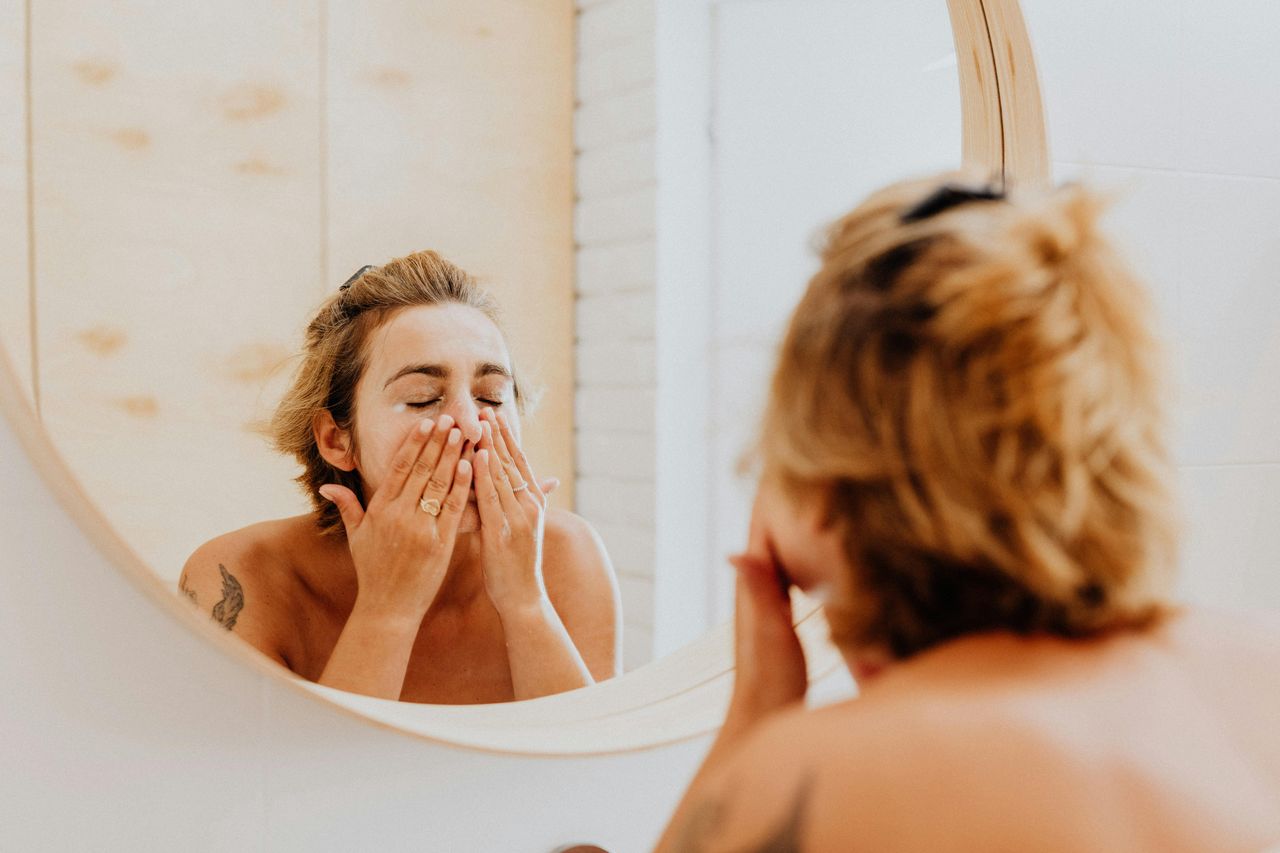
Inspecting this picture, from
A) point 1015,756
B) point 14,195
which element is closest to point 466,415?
point 14,195

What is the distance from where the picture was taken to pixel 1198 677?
405 mm

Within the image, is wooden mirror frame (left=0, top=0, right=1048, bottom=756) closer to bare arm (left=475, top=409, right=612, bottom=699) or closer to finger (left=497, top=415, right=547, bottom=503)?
bare arm (left=475, top=409, right=612, bottom=699)

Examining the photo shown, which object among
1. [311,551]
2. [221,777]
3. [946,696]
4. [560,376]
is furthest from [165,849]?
[946,696]

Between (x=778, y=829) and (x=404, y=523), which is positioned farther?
(x=404, y=523)

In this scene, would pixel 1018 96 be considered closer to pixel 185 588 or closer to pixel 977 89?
pixel 977 89

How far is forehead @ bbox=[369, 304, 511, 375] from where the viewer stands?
Answer: 571 millimetres

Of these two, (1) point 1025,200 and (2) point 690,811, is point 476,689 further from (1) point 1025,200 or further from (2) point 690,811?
(1) point 1025,200

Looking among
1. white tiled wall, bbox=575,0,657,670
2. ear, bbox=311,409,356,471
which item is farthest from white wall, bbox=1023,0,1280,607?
ear, bbox=311,409,356,471

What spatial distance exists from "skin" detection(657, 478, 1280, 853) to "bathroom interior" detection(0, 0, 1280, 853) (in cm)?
7

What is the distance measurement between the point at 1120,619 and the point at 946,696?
10 centimetres

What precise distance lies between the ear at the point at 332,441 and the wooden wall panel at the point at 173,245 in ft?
0.07

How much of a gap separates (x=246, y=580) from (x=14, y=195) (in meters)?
0.21

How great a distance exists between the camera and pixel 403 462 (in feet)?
1.89

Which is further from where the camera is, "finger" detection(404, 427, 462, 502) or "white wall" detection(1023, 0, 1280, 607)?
"white wall" detection(1023, 0, 1280, 607)
